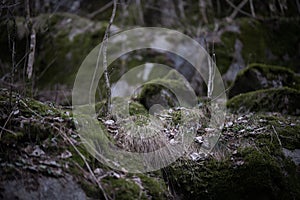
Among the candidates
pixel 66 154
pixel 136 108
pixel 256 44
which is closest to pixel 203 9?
pixel 256 44

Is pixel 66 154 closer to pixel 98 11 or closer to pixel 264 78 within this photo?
pixel 264 78

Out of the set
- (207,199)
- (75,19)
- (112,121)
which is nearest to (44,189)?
(112,121)

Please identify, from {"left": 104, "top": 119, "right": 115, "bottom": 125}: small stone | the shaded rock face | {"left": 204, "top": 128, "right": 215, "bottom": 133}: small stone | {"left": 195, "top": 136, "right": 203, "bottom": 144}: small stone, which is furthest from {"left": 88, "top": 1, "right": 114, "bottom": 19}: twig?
the shaded rock face

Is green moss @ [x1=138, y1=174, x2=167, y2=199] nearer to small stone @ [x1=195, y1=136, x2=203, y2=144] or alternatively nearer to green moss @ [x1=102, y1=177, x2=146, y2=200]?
green moss @ [x1=102, y1=177, x2=146, y2=200]

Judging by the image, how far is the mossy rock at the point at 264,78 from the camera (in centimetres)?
708

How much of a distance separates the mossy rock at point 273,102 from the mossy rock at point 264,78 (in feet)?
2.62

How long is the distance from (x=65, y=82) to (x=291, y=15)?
378 inches

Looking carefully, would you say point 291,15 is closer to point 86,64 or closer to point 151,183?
point 86,64

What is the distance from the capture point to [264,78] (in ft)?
23.3

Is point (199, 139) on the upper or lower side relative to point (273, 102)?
upper

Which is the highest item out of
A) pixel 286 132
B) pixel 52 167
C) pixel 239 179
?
pixel 52 167

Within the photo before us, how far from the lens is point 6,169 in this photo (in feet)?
9.79

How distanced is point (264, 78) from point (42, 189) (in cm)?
594

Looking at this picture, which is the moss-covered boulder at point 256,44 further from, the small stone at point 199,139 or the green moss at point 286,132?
the small stone at point 199,139
